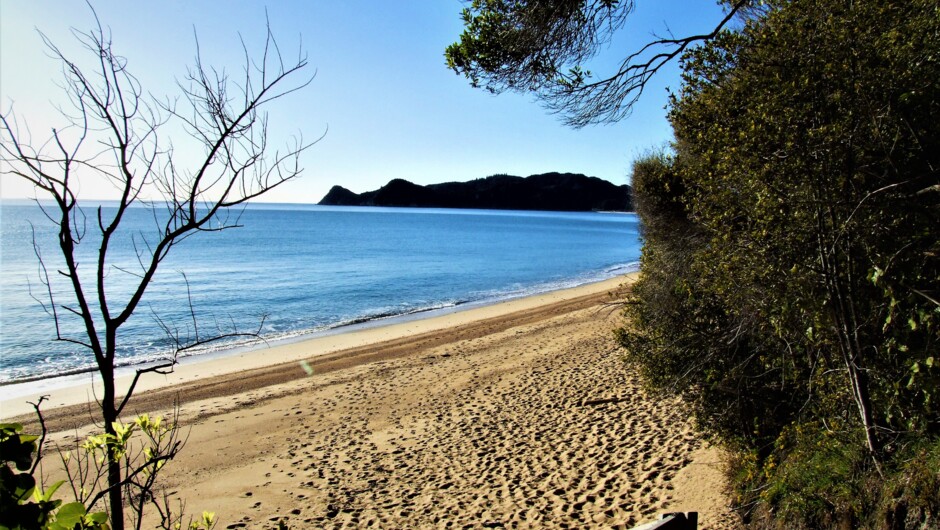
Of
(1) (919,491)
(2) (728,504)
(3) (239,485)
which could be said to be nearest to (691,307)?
(2) (728,504)

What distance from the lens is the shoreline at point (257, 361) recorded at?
13.6 m

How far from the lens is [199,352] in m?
18.2

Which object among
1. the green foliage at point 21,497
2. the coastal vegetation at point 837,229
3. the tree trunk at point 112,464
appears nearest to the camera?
the green foliage at point 21,497

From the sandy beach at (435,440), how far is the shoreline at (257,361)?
0.14 m

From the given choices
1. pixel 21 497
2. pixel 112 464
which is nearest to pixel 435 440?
pixel 112 464

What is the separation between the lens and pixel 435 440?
9.21 m

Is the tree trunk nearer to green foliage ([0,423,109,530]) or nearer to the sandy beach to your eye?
green foliage ([0,423,109,530])

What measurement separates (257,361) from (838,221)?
16191 millimetres

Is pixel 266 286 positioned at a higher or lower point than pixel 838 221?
lower

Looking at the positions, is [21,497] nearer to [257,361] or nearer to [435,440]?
[435,440]

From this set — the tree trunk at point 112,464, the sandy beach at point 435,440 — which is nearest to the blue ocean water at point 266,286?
the sandy beach at point 435,440

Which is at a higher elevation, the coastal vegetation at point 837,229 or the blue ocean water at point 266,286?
the coastal vegetation at point 837,229

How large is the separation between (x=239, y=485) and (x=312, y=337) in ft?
41.8

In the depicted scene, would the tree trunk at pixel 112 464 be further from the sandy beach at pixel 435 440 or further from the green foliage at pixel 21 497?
the sandy beach at pixel 435 440
